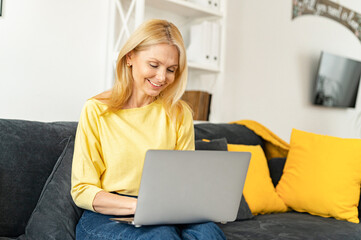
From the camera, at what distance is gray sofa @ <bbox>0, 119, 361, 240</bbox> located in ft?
4.90

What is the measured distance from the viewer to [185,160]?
1.20m

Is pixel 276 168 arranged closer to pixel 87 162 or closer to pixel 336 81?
pixel 87 162

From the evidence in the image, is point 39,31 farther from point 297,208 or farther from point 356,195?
point 356,195

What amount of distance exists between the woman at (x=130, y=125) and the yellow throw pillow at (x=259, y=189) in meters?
0.61

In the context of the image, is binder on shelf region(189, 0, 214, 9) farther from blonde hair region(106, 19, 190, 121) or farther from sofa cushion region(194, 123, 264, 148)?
blonde hair region(106, 19, 190, 121)

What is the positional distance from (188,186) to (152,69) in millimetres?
539

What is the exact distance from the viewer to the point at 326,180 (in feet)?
7.30

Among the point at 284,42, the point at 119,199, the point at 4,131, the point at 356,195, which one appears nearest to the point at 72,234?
the point at 119,199

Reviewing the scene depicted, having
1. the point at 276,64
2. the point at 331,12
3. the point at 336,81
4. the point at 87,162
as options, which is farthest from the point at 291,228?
the point at 331,12

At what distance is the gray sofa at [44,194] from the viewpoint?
149 cm

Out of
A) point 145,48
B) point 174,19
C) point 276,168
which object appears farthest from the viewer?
point 174,19

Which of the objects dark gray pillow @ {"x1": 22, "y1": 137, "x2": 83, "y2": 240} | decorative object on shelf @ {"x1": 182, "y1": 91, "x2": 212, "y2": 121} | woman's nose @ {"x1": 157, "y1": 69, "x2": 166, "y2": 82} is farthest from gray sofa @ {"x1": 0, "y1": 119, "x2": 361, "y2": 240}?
decorative object on shelf @ {"x1": 182, "y1": 91, "x2": 212, "y2": 121}

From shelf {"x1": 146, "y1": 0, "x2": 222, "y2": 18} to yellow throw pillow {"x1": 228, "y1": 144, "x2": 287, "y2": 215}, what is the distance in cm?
91

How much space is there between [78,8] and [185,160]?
55.7 inches
